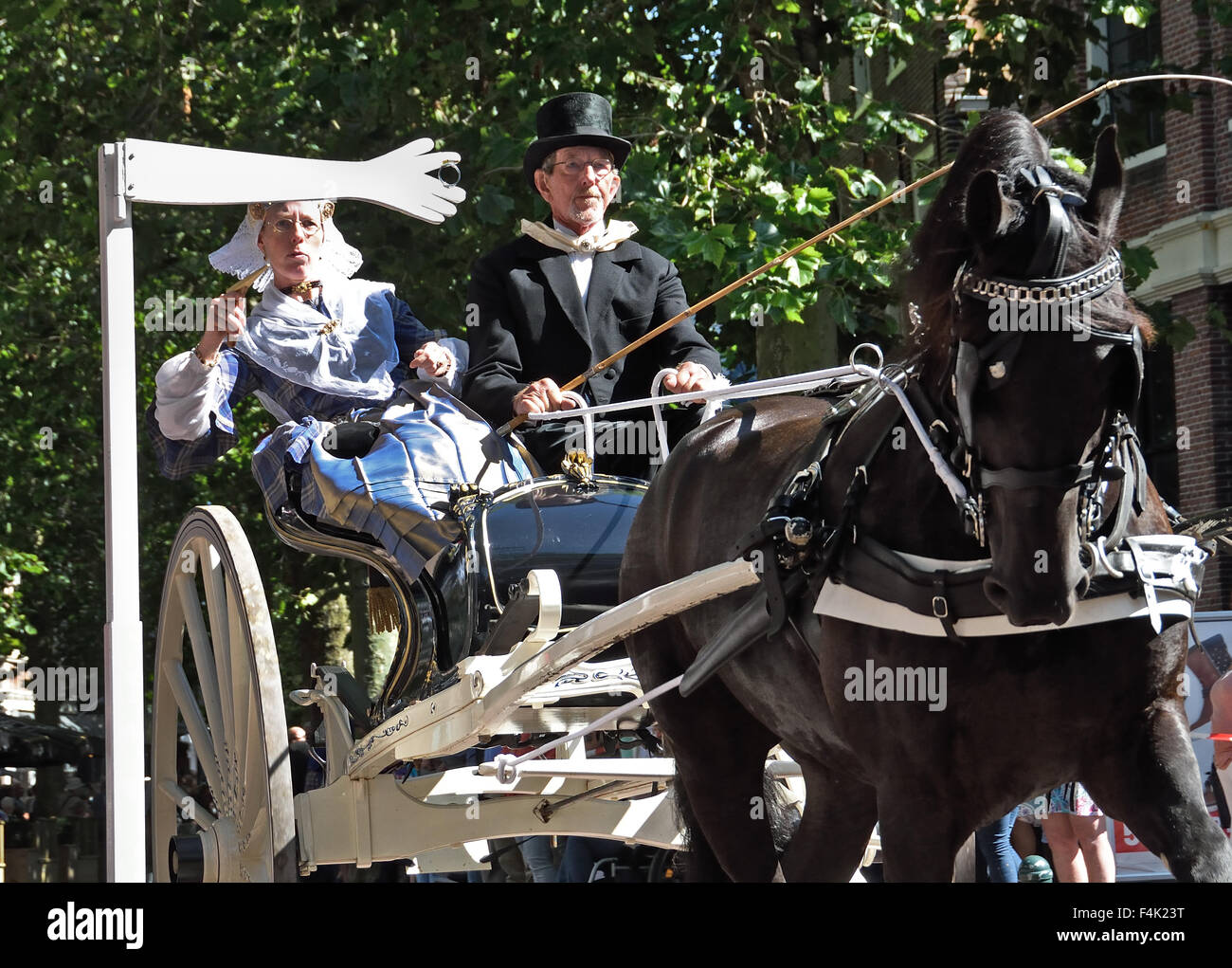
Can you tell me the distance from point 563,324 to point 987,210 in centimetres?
253

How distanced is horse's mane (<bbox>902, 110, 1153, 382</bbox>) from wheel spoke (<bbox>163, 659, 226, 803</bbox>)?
3095 mm

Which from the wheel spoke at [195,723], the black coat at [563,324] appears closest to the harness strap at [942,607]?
the black coat at [563,324]

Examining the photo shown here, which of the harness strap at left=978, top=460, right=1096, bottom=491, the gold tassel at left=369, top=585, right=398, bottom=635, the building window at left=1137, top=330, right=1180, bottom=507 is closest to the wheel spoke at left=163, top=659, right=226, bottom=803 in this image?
the gold tassel at left=369, top=585, right=398, bottom=635

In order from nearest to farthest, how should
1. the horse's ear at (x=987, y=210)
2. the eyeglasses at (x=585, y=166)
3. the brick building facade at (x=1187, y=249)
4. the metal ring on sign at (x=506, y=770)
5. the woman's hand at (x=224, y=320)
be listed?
the horse's ear at (x=987, y=210), the metal ring on sign at (x=506, y=770), the woman's hand at (x=224, y=320), the eyeglasses at (x=585, y=166), the brick building facade at (x=1187, y=249)

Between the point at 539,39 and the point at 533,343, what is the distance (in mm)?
5089

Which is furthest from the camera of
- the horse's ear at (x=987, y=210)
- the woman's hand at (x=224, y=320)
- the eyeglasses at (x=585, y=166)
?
the eyeglasses at (x=585, y=166)

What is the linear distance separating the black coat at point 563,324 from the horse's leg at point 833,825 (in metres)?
1.56

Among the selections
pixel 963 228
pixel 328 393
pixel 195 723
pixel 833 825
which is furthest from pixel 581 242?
pixel 963 228

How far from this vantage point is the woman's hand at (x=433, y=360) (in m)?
5.74

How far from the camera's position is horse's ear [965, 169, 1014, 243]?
308 centimetres

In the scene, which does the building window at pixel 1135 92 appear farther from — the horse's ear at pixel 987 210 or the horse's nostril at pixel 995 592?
the horse's nostril at pixel 995 592

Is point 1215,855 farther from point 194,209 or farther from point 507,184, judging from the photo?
point 194,209

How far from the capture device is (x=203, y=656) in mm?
5711

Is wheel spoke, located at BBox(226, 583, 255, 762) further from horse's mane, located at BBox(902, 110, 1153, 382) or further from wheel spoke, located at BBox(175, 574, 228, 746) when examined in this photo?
horse's mane, located at BBox(902, 110, 1153, 382)
